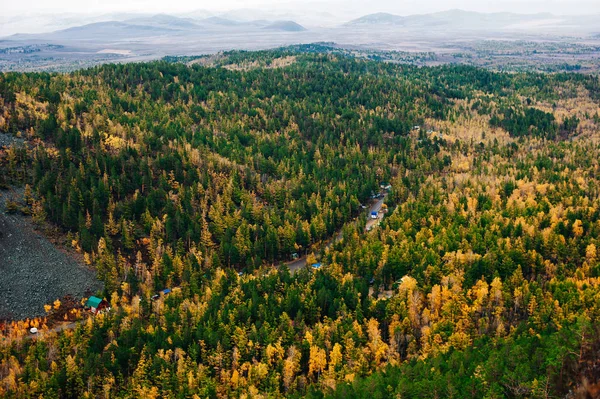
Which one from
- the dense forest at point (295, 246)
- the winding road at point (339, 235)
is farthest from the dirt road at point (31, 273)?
the winding road at point (339, 235)

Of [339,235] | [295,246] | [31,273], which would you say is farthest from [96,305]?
[339,235]

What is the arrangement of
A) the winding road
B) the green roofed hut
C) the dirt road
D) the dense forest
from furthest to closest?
1. the winding road
2. the dirt road
3. the green roofed hut
4. the dense forest

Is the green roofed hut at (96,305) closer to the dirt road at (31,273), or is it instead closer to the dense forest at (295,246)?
the dense forest at (295,246)

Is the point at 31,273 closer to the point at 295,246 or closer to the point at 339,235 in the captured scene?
the point at 295,246

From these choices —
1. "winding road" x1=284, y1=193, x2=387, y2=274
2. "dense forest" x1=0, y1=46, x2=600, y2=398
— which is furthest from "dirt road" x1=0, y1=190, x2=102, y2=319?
"winding road" x1=284, y1=193, x2=387, y2=274

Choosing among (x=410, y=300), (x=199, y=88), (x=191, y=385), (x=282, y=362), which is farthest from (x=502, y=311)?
(x=199, y=88)

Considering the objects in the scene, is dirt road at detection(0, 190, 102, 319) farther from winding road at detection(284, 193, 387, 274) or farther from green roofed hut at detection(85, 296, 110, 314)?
winding road at detection(284, 193, 387, 274)
